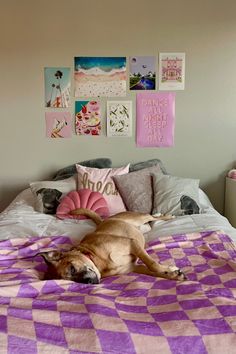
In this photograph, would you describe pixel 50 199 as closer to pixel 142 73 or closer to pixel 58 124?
pixel 58 124

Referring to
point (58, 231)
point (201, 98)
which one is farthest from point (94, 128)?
point (58, 231)

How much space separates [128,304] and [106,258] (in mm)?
444

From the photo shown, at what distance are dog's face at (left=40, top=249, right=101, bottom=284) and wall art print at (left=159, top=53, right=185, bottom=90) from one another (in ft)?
6.34

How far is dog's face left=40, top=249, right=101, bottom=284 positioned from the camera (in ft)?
4.45

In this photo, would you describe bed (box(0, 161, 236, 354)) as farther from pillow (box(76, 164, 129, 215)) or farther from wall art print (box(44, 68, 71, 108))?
wall art print (box(44, 68, 71, 108))

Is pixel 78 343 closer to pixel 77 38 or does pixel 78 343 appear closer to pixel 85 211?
pixel 85 211

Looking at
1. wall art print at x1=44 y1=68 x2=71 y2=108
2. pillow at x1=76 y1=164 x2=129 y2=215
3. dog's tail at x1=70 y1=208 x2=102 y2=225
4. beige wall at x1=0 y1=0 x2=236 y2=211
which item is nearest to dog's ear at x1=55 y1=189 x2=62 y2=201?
pillow at x1=76 y1=164 x2=129 y2=215

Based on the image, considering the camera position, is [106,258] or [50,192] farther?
[50,192]

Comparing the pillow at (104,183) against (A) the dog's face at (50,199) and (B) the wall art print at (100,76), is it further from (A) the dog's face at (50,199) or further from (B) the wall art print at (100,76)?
(B) the wall art print at (100,76)

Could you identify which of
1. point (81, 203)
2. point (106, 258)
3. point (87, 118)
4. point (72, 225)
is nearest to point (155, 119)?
point (87, 118)

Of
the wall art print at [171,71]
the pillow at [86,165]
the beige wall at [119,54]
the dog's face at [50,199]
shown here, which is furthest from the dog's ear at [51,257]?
the wall art print at [171,71]

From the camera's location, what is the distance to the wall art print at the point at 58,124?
301 centimetres

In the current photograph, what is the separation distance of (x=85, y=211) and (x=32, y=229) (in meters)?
0.37

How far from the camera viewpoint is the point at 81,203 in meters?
2.40
